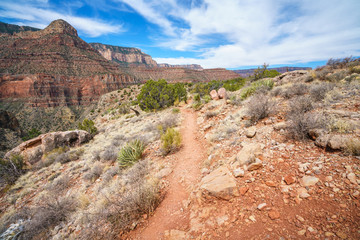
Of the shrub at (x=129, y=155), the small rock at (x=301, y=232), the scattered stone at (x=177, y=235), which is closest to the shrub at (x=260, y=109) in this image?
the small rock at (x=301, y=232)

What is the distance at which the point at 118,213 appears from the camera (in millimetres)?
2945

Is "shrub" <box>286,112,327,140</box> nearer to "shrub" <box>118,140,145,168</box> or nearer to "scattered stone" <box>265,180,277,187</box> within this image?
"scattered stone" <box>265,180,277,187</box>

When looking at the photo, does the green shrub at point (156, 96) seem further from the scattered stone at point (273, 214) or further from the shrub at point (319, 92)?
the scattered stone at point (273, 214)

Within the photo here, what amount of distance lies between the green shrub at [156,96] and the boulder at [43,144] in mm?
7774

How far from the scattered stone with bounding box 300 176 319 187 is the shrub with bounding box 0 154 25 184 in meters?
13.7

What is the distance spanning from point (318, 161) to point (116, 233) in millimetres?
4222

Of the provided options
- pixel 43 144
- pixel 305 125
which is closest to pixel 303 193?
pixel 305 125

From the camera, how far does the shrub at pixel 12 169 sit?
8.09 meters

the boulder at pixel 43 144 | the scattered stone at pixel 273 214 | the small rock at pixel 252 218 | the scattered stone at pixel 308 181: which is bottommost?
the boulder at pixel 43 144

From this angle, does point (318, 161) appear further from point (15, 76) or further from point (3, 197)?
point (15, 76)

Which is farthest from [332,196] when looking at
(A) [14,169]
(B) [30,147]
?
(B) [30,147]

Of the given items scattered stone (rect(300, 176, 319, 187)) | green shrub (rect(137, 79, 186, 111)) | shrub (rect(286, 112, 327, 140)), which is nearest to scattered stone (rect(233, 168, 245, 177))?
scattered stone (rect(300, 176, 319, 187))

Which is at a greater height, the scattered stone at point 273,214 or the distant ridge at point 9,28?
the distant ridge at point 9,28

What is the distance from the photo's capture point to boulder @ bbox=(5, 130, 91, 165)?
10.5m
